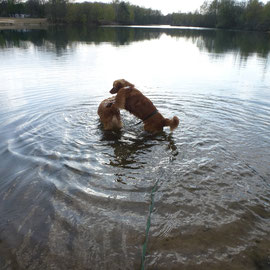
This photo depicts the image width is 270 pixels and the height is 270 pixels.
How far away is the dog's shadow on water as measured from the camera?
4710 mm

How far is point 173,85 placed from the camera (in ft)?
36.5

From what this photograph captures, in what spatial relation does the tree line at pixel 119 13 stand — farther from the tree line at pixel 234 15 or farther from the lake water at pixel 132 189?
the lake water at pixel 132 189

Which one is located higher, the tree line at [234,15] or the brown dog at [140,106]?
the tree line at [234,15]

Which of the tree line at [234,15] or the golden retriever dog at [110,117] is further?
the tree line at [234,15]

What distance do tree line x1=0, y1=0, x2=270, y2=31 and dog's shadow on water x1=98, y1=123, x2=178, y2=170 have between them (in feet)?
283

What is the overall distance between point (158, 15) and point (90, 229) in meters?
180

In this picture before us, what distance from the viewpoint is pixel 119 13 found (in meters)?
124

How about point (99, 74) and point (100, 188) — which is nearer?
point (100, 188)

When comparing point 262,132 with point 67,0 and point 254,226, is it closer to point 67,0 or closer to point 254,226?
point 254,226

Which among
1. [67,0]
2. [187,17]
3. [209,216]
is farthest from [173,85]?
[187,17]

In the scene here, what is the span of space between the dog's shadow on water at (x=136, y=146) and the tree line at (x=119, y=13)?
8614 centimetres

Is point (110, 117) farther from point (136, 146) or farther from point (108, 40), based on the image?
point (108, 40)

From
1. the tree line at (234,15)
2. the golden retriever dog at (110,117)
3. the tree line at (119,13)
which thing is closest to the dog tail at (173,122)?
the golden retriever dog at (110,117)

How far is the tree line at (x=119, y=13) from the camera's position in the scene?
83938 mm
